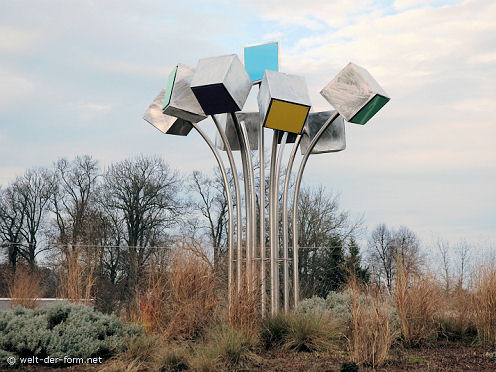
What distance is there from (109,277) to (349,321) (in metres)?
14.1

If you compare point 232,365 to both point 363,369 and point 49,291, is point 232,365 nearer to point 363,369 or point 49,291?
point 363,369

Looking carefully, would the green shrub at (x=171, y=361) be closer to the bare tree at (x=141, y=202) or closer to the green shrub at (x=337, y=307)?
the green shrub at (x=337, y=307)

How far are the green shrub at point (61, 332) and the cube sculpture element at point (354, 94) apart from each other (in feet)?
13.7

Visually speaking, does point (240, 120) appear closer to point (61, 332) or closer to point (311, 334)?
point (311, 334)

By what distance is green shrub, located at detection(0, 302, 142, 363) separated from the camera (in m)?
6.14

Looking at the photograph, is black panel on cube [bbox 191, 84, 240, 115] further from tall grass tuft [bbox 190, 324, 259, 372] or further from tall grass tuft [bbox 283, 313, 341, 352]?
tall grass tuft [bbox 190, 324, 259, 372]

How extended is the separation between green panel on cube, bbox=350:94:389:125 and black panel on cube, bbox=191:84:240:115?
5.76 ft

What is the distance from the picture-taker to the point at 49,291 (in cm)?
1941

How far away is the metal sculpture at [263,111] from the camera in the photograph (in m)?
7.82

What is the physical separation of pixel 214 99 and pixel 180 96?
2.44 ft

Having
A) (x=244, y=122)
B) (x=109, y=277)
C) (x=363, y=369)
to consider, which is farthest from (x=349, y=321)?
(x=109, y=277)

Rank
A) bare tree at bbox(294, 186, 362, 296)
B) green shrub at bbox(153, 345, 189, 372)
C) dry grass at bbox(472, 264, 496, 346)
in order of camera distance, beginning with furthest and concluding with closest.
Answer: bare tree at bbox(294, 186, 362, 296), dry grass at bbox(472, 264, 496, 346), green shrub at bbox(153, 345, 189, 372)

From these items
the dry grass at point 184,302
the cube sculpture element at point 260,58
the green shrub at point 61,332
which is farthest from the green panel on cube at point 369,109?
the green shrub at point 61,332

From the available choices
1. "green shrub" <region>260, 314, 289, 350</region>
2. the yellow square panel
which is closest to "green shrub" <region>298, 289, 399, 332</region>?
"green shrub" <region>260, 314, 289, 350</region>
